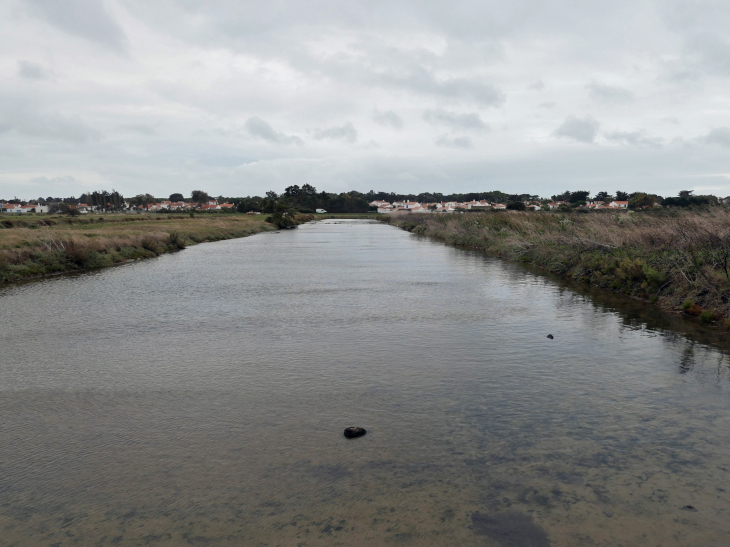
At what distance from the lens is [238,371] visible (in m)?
10.6

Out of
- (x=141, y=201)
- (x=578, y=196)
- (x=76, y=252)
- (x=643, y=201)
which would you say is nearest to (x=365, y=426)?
(x=76, y=252)

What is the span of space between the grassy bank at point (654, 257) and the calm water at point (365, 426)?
5.21 ft

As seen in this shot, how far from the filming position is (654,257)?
19188 mm

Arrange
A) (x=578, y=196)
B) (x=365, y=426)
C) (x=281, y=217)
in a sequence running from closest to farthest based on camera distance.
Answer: (x=365, y=426)
(x=281, y=217)
(x=578, y=196)

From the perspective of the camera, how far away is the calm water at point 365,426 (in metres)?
5.56

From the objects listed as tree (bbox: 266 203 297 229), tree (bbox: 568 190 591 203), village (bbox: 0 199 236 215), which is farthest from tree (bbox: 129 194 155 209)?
tree (bbox: 568 190 591 203)

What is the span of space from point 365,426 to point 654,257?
15815mm

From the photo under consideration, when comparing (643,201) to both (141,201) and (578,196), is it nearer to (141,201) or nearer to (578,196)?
(578,196)

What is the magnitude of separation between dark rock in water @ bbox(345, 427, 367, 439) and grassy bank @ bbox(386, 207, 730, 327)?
11.2 metres

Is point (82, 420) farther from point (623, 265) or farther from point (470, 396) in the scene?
point (623, 265)

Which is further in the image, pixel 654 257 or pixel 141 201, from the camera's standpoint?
pixel 141 201

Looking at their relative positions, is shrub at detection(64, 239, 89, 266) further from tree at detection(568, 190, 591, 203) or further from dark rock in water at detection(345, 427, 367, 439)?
tree at detection(568, 190, 591, 203)

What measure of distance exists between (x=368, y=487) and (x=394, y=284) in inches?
677

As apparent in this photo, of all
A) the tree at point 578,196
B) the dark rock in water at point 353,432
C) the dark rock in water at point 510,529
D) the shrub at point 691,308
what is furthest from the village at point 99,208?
the dark rock in water at point 510,529
